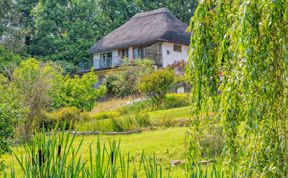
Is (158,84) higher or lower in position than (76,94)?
higher

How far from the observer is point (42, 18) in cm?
3394

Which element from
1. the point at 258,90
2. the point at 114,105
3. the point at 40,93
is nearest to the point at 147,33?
the point at 114,105

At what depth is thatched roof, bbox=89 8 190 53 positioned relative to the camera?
29.8 m

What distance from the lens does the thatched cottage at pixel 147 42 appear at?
29750 mm

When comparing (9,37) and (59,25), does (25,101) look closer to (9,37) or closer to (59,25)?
(9,37)

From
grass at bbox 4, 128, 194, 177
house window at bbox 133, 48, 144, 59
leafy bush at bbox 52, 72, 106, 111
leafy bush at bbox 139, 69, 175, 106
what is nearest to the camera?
grass at bbox 4, 128, 194, 177

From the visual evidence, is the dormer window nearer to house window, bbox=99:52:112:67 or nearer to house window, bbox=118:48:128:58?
house window, bbox=118:48:128:58

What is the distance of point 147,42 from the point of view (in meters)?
29.8

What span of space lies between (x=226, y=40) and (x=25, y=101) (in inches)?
434

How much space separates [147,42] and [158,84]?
11155 millimetres

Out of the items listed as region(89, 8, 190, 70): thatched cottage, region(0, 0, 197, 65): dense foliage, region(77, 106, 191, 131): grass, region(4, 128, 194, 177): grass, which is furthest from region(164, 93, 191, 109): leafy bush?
region(0, 0, 197, 65): dense foliage

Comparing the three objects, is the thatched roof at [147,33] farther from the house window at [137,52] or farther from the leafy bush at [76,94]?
the leafy bush at [76,94]

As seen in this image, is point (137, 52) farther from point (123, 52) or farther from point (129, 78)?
point (129, 78)

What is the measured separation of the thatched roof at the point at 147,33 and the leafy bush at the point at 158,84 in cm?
984
